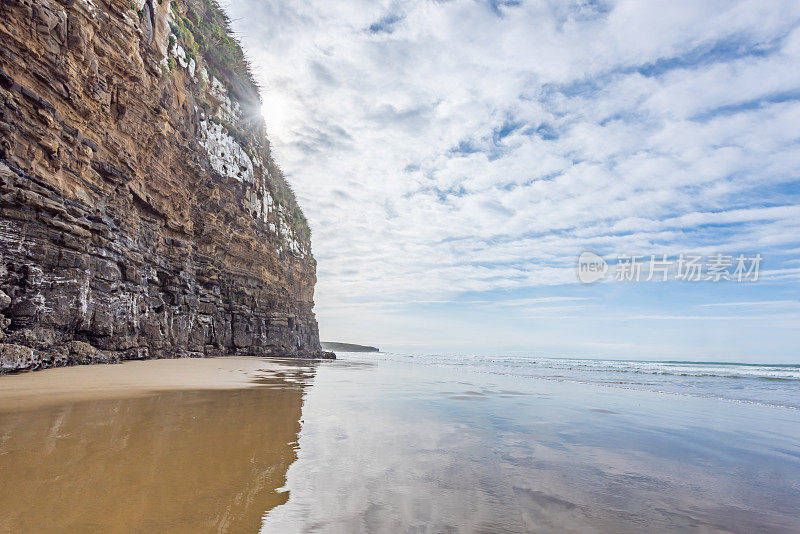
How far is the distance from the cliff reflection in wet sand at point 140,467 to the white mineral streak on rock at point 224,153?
15.7 meters

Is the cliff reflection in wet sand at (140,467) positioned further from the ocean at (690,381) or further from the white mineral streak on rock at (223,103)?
the white mineral streak on rock at (223,103)

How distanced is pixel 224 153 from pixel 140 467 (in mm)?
19497

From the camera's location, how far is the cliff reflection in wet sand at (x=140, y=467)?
202 cm

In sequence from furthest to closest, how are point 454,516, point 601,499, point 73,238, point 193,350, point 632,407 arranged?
point 193,350 → point 73,238 → point 632,407 → point 601,499 → point 454,516

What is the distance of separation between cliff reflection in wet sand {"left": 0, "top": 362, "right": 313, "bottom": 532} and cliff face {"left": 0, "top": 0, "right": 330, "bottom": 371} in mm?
4975

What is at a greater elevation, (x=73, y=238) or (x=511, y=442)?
(x=73, y=238)

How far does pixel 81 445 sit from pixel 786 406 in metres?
14.8

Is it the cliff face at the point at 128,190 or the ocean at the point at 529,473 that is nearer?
the ocean at the point at 529,473

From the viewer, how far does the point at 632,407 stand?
8086mm

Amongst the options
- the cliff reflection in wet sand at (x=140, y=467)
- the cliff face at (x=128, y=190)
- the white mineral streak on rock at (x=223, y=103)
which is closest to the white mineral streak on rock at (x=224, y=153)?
the cliff face at (x=128, y=190)

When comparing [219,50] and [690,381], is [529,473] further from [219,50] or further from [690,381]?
[219,50]

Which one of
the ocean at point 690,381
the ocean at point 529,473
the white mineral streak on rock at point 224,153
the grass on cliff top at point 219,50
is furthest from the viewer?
the white mineral streak on rock at point 224,153

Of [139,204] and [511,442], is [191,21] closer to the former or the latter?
[139,204]

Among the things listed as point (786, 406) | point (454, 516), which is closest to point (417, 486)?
point (454, 516)
